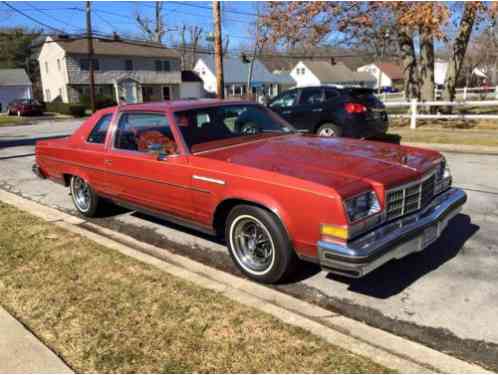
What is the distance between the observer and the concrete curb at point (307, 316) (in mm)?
2672

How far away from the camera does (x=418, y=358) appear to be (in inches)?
107

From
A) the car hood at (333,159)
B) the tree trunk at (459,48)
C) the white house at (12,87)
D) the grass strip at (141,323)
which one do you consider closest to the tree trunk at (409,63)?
the tree trunk at (459,48)

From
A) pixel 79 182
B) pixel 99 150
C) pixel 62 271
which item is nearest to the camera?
pixel 62 271

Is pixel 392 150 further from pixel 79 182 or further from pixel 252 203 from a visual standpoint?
pixel 79 182

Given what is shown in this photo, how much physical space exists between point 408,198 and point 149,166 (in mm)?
2558

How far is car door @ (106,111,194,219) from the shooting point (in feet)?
14.1

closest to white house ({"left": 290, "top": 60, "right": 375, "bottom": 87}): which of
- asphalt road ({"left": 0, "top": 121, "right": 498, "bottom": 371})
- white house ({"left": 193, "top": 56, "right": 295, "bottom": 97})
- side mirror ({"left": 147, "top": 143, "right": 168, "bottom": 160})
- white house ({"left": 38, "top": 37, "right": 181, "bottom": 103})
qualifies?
white house ({"left": 193, "top": 56, "right": 295, "bottom": 97})

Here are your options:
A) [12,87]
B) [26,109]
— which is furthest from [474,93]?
[12,87]

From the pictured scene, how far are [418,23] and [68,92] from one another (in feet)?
125

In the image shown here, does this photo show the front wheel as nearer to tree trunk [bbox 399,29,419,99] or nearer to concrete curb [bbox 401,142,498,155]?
concrete curb [bbox 401,142,498,155]

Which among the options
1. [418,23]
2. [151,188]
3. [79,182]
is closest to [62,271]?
[151,188]

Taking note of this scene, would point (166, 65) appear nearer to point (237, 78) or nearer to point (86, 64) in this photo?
point (86, 64)

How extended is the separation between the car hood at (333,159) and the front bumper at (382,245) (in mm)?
355

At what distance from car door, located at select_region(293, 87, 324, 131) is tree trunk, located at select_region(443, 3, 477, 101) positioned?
5.45 metres
